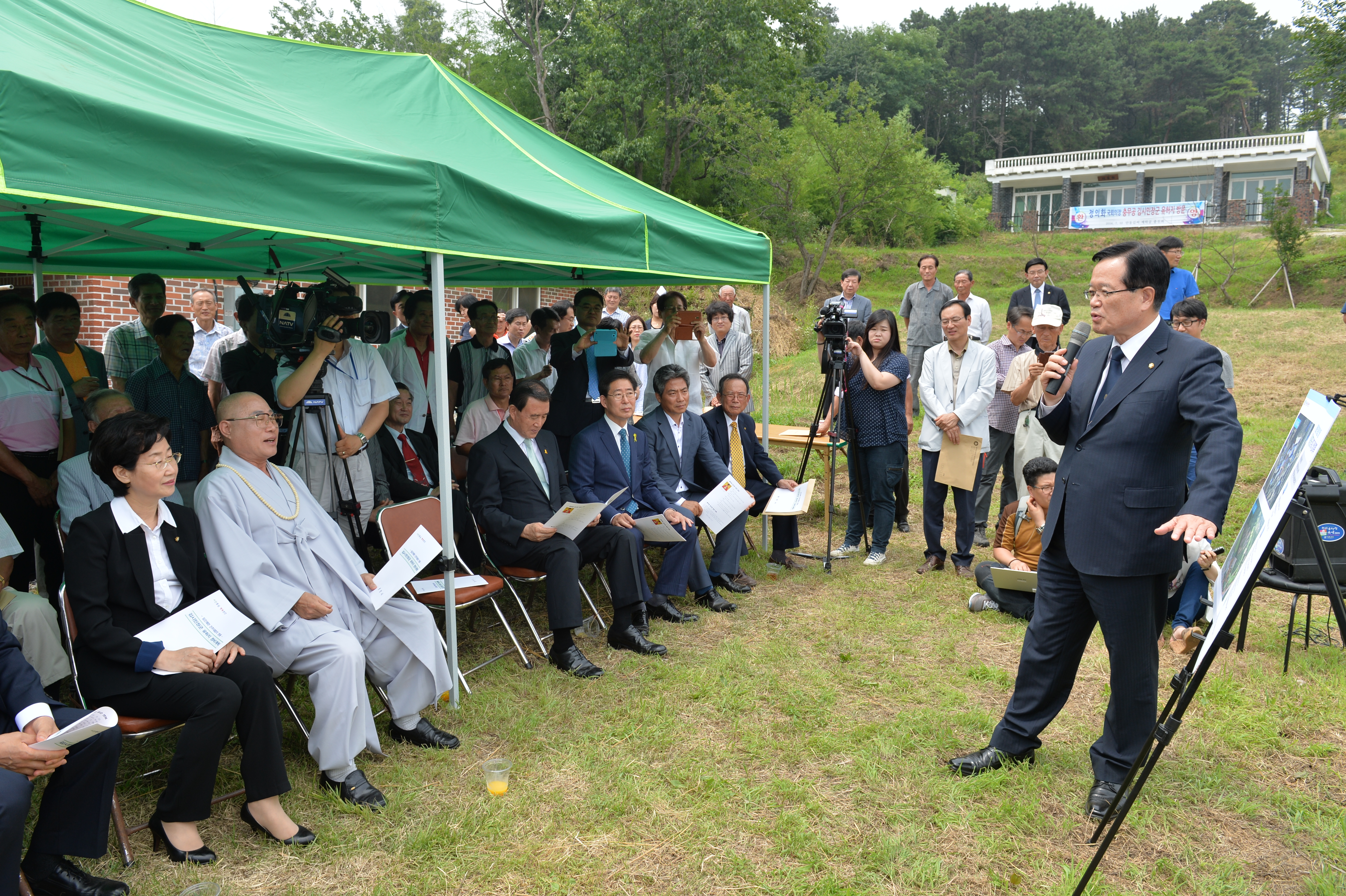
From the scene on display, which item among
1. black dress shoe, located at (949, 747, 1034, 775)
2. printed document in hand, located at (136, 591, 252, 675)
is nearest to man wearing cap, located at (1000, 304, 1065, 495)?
black dress shoe, located at (949, 747, 1034, 775)

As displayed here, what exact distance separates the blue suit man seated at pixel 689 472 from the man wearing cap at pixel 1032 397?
6.62 feet

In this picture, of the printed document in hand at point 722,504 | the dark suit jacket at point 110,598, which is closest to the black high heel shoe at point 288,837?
the dark suit jacket at point 110,598

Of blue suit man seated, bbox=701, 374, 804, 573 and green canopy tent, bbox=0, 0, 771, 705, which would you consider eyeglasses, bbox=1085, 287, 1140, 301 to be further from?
blue suit man seated, bbox=701, 374, 804, 573

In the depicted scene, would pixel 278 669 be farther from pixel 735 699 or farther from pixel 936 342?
pixel 936 342

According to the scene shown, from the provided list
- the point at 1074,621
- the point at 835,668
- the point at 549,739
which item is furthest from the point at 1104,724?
the point at 549,739

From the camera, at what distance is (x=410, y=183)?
3.54 meters

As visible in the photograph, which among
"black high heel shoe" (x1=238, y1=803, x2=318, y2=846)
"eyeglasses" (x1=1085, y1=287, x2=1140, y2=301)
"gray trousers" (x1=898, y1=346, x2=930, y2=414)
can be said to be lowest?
"black high heel shoe" (x1=238, y1=803, x2=318, y2=846)

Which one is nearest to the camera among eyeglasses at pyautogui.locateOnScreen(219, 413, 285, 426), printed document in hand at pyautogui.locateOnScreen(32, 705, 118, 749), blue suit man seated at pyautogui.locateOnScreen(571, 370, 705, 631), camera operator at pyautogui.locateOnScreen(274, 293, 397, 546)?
printed document in hand at pyautogui.locateOnScreen(32, 705, 118, 749)

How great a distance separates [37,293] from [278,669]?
11.8 ft

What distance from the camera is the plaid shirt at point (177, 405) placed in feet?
14.4

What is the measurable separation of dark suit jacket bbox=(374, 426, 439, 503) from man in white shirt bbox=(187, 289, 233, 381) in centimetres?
313

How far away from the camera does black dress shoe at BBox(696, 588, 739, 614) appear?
5.60m

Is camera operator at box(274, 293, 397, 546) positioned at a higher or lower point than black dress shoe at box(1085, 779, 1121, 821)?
higher

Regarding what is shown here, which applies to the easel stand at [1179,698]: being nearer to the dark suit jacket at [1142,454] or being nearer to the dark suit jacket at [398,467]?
the dark suit jacket at [1142,454]
